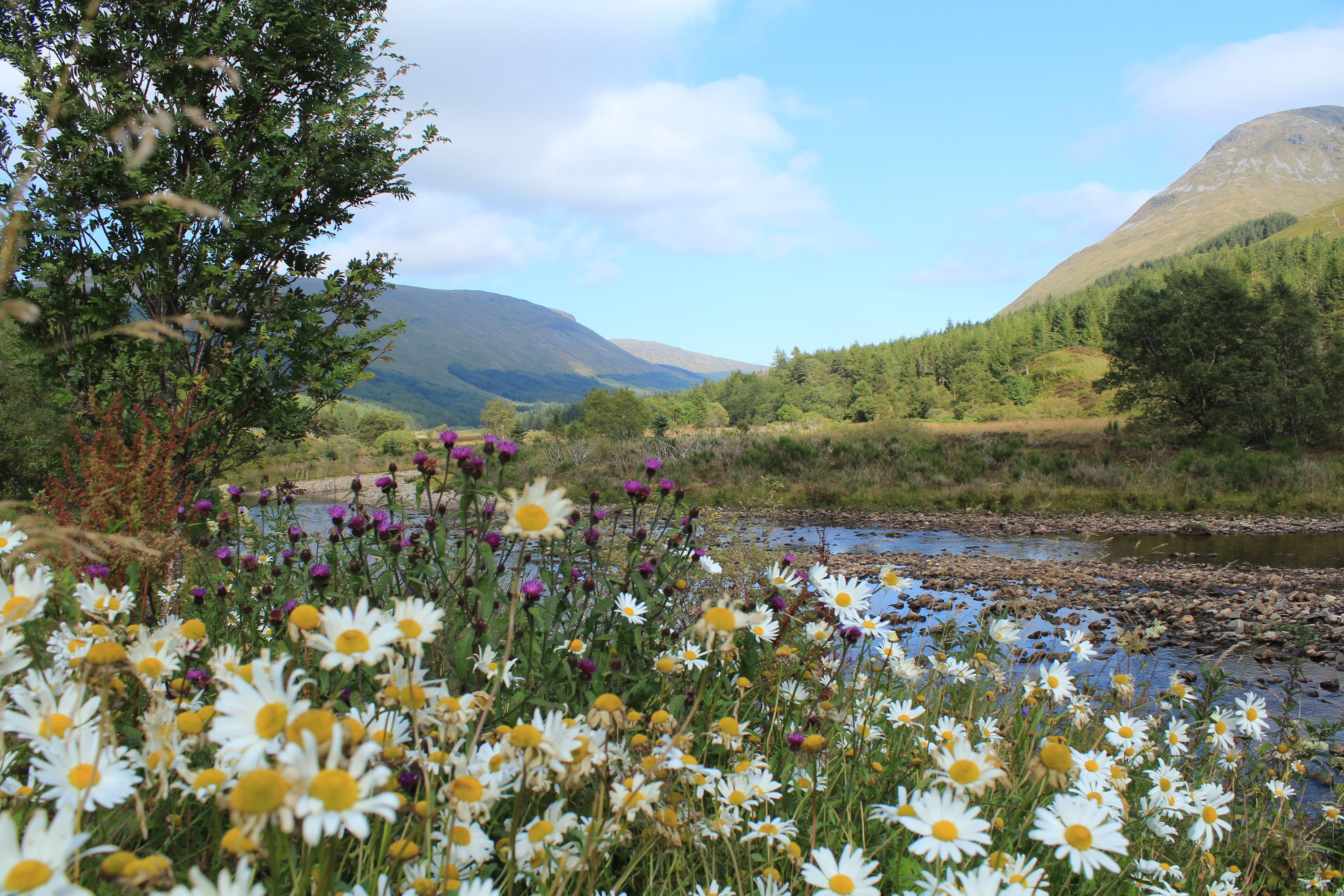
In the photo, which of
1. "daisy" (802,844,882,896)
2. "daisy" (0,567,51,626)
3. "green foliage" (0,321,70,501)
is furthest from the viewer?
"green foliage" (0,321,70,501)

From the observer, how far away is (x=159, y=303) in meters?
5.52

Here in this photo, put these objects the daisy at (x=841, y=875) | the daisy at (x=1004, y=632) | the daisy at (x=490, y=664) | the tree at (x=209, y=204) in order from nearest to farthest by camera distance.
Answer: the daisy at (x=841, y=875) < the daisy at (x=490, y=664) < the daisy at (x=1004, y=632) < the tree at (x=209, y=204)

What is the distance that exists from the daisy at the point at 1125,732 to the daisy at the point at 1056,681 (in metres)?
0.15

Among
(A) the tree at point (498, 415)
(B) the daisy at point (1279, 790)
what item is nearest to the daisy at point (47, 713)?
(B) the daisy at point (1279, 790)

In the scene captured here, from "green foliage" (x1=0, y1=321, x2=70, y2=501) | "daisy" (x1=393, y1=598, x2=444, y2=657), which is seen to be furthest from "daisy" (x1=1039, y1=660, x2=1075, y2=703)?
"green foliage" (x1=0, y1=321, x2=70, y2=501)

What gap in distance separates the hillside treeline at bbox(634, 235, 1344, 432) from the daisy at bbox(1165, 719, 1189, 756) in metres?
52.9

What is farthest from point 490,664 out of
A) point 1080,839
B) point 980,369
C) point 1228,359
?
point 980,369

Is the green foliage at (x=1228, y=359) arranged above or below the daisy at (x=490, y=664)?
above

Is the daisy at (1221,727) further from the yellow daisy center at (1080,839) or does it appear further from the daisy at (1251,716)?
the yellow daisy center at (1080,839)

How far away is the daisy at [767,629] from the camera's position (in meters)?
2.04

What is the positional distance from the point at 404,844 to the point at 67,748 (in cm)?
47

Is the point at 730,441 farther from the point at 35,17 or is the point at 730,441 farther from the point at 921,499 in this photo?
the point at 35,17

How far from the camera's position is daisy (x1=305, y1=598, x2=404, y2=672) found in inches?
34.5

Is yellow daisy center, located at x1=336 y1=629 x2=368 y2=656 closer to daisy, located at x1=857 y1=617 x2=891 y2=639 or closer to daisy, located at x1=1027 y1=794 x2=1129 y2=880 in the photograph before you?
daisy, located at x1=1027 y1=794 x2=1129 y2=880
